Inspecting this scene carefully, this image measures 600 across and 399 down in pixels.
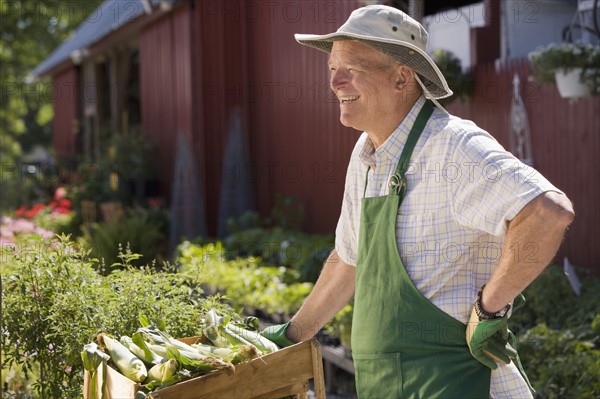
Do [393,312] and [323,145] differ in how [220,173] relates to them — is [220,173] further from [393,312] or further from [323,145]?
[393,312]

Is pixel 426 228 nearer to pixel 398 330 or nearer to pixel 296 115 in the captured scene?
pixel 398 330

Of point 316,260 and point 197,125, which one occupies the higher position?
point 197,125

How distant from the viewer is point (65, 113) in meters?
20.7

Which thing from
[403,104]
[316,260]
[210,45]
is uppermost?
[210,45]

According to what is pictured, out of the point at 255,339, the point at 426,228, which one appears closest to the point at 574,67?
the point at 426,228

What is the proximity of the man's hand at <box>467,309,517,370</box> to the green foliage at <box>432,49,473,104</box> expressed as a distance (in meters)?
5.08

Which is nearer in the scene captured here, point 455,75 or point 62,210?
point 455,75

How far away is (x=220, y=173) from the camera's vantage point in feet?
37.7

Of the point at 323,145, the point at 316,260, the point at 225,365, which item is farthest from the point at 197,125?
the point at 225,365

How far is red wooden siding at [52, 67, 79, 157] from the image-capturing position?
19.5 m

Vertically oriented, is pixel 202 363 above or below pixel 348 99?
below

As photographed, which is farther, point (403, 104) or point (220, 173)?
point (220, 173)

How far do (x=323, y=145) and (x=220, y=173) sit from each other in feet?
6.58

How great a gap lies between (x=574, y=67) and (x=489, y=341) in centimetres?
444
